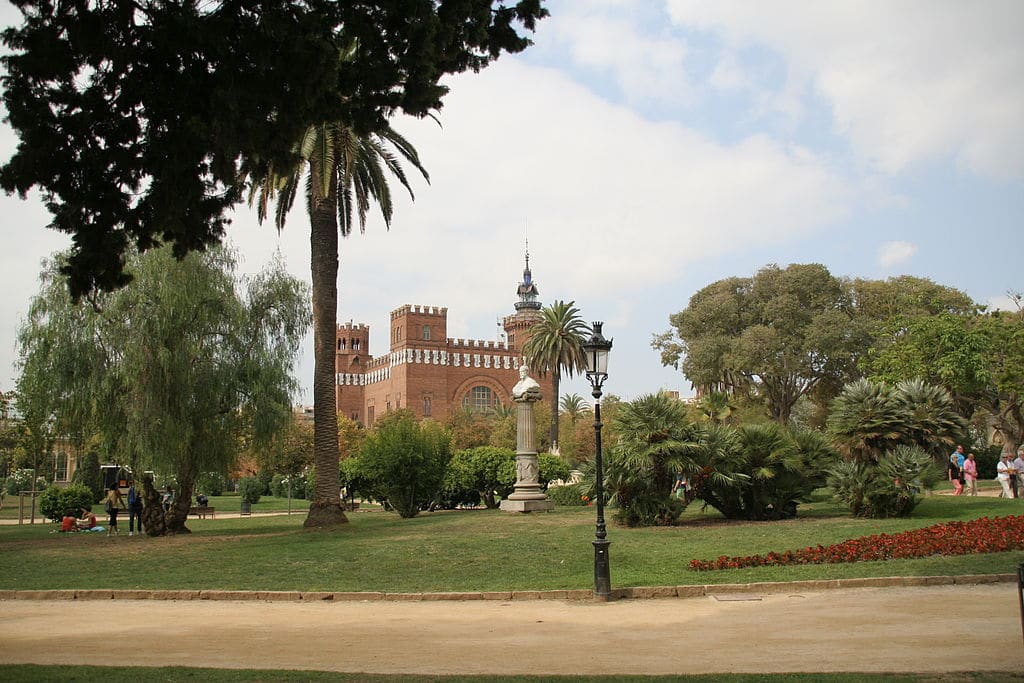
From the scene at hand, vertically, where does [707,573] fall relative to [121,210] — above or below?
below

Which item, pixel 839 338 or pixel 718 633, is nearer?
pixel 718 633

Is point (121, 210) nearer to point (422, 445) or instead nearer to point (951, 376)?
point (422, 445)

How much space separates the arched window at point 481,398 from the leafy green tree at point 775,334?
31584 millimetres

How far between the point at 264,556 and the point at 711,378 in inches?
1395

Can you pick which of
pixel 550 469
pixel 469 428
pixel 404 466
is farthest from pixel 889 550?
pixel 469 428

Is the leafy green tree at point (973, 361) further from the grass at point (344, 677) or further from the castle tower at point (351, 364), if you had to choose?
the castle tower at point (351, 364)

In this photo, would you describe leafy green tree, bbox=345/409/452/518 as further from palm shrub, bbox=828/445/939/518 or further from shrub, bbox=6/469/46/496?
shrub, bbox=6/469/46/496

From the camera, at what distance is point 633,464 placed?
60.3ft

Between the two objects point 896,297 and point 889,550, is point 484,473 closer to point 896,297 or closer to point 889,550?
point 889,550

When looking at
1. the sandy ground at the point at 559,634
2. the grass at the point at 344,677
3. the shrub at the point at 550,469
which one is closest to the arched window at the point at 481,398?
the shrub at the point at 550,469

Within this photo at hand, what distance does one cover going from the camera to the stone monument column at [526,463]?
2378cm

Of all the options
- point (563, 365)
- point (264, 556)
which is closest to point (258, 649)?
point (264, 556)

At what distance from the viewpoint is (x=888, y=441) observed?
18344mm

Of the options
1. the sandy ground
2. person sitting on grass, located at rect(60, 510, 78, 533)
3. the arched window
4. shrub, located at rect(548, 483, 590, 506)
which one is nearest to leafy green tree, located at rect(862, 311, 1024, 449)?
shrub, located at rect(548, 483, 590, 506)
